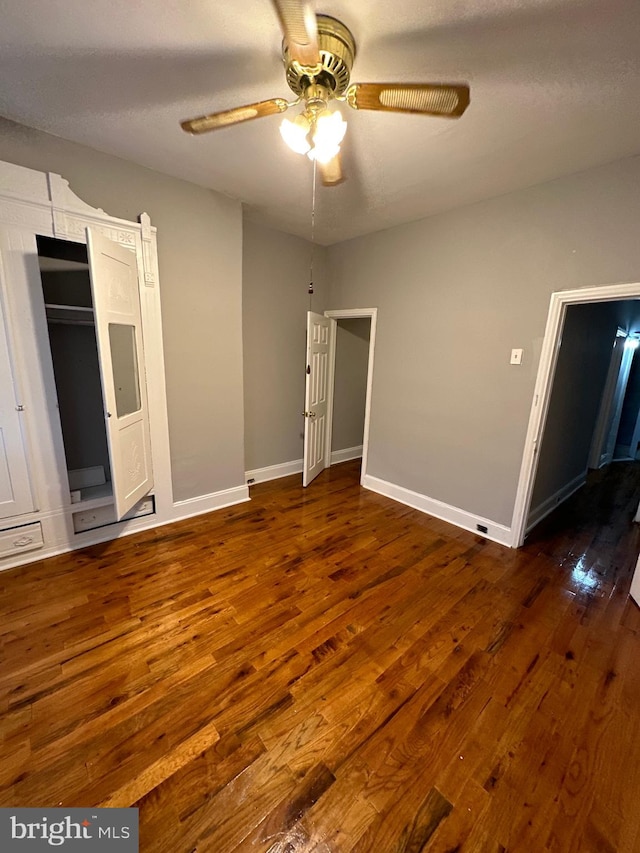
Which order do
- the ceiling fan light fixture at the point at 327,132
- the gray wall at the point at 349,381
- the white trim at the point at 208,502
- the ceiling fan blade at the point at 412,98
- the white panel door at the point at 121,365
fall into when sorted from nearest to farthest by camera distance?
the ceiling fan blade at the point at 412,98 → the ceiling fan light fixture at the point at 327,132 → the white panel door at the point at 121,365 → the white trim at the point at 208,502 → the gray wall at the point at 349,381

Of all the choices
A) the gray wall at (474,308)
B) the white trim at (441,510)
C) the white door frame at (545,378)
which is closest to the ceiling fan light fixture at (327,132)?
the gray wall at (474,308)

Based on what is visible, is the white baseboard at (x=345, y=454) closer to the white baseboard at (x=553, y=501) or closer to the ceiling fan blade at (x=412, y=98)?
the white baseboard at (x=553, y=501)

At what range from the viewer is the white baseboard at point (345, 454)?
4.81 metres

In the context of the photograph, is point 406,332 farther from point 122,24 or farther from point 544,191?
point 122,24

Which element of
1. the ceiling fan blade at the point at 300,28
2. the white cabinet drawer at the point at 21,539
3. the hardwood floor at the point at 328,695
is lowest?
the hardwood floor at the point at 328,695

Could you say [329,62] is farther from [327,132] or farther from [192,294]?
[192,294]

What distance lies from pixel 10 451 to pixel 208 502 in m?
1.55

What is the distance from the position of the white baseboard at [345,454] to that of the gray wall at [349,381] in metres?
0.05

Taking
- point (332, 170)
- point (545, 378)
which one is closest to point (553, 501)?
point (545, 378)

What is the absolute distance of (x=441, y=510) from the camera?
329cm

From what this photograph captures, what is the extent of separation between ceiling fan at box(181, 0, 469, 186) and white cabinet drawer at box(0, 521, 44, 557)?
2.70 m

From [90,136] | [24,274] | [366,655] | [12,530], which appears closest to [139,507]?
[12,530]

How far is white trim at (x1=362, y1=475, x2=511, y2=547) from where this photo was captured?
2.91 meters

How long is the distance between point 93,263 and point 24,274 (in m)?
0.56
